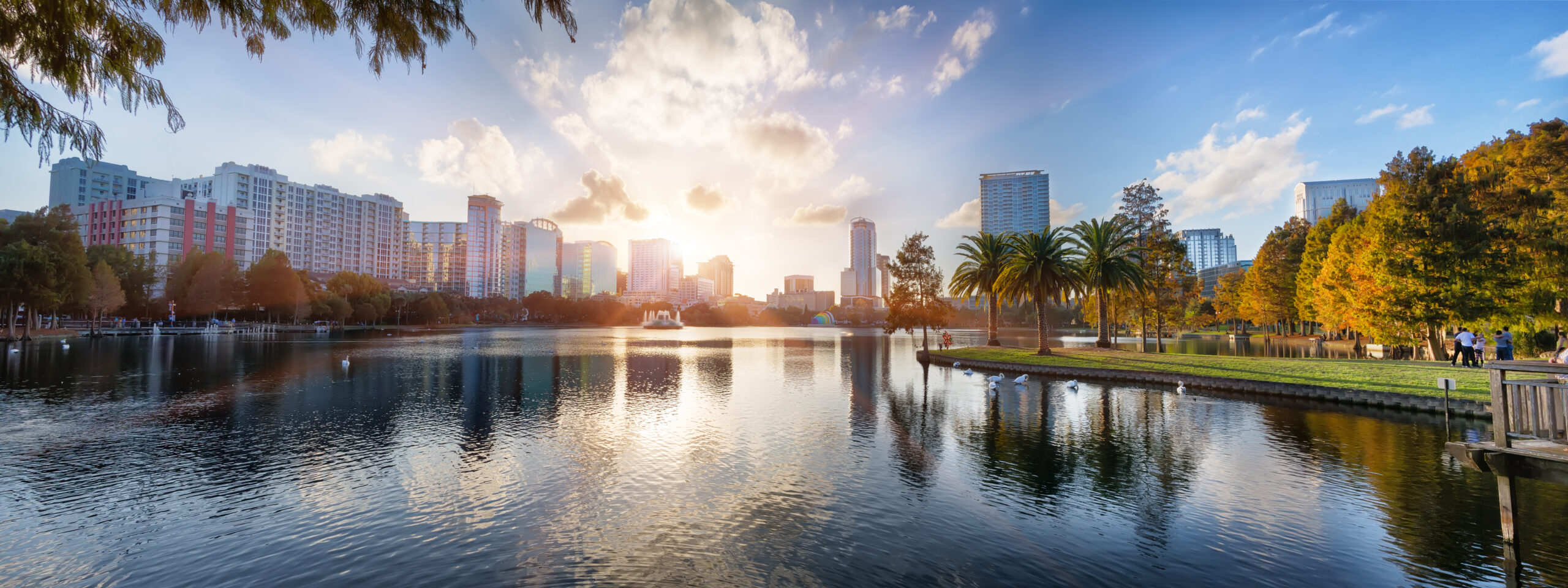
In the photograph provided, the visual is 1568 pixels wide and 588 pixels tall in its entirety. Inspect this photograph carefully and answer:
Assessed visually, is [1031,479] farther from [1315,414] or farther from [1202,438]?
[1315,414]

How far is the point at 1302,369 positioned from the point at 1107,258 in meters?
15.7

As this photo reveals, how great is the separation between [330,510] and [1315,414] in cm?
2912

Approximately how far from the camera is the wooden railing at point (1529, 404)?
7480mm

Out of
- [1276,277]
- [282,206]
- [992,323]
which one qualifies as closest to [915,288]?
[992,323]

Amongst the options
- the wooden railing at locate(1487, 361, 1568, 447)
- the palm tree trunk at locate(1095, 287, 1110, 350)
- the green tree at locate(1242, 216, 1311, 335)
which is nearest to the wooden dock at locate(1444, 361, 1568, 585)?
the wooden railing at locate(1487, 361, 1568, 447)

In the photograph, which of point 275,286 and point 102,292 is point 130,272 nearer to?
point 275,286

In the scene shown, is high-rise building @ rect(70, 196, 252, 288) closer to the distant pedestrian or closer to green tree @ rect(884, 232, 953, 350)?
green tree @ rect(884, 232, 953, 350)

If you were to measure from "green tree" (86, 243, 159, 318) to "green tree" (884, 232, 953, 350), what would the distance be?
11044 centimetres

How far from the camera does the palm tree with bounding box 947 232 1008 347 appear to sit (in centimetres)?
4803

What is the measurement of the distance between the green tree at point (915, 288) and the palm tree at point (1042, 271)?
16068 mm

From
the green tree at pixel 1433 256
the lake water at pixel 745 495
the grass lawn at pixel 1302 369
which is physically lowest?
the lake water at pixel 745 495

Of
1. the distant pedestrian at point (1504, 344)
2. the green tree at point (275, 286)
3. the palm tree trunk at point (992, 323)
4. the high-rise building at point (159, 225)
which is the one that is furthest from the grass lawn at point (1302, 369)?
the high-rise building at point (159, 225)

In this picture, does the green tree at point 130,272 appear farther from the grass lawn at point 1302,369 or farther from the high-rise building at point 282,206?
the grass lawn at point 1302,369

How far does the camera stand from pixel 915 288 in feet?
194
